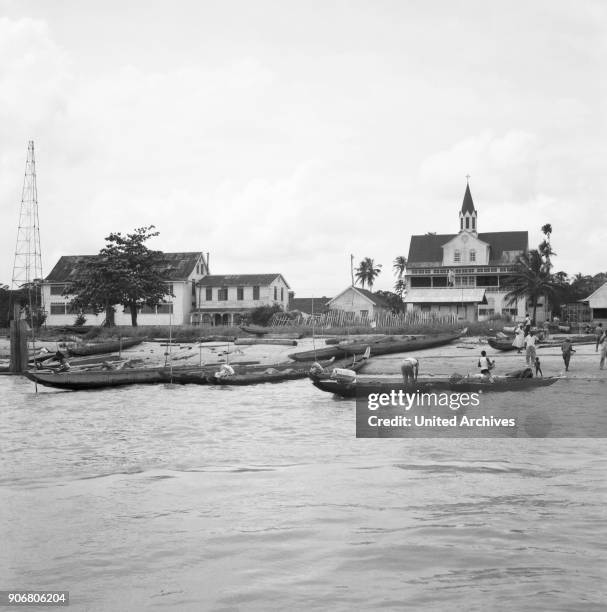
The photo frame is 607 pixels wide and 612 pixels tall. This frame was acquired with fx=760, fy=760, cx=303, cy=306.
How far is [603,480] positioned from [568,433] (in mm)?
5648

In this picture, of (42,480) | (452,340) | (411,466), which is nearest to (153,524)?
(42,480)

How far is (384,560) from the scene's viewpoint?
923cm

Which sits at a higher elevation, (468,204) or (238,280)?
(468,204)

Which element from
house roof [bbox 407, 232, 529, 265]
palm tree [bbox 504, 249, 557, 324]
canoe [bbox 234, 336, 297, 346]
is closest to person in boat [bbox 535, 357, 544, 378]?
canoe [bbox 234, 336, 297, 346]

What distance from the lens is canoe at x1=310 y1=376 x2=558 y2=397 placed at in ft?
74.3

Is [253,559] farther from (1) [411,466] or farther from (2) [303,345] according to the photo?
(2) [303,345]

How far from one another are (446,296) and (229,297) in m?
19.5

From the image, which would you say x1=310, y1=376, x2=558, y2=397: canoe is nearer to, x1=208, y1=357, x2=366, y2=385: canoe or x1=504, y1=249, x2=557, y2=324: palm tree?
x1=208, y1=357, x2=366, y2=385: canoe

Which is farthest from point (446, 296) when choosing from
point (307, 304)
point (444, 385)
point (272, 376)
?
point (444, 385)

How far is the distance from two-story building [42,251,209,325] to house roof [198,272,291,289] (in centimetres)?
126

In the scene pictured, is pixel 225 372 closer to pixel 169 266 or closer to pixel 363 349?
pixel 363 349

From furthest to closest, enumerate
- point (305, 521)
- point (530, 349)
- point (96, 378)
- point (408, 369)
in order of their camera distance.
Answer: point (96, 378), point (530, 349), point (408, 369), point (305, 521)

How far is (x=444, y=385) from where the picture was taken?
22688 millimetres

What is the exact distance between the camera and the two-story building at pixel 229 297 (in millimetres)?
68562
